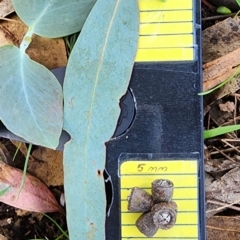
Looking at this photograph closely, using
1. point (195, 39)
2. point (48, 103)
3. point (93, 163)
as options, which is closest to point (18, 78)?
point (48, 103)

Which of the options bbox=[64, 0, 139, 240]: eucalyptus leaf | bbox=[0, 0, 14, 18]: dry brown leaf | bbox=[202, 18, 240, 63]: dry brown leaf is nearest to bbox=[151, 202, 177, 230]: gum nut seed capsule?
bbox=[64, 0, 139, 240]: eucalyptus leaf

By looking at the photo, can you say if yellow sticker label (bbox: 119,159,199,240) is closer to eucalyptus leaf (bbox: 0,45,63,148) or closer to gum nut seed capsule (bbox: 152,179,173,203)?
gum nut seed capsule (bbox: 152,179,173,203)

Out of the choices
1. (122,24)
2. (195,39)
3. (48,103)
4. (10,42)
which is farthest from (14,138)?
(195,39)

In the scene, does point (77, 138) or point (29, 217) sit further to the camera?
point (29, 217)

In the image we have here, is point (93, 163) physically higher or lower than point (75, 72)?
lower

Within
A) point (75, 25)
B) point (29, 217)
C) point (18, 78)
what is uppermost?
point (75, 25)

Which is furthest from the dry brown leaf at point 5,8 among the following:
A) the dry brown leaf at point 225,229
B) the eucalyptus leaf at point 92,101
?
the dry brown leaf at point 225,229

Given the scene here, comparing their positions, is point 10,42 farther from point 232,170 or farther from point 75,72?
point 232,170
